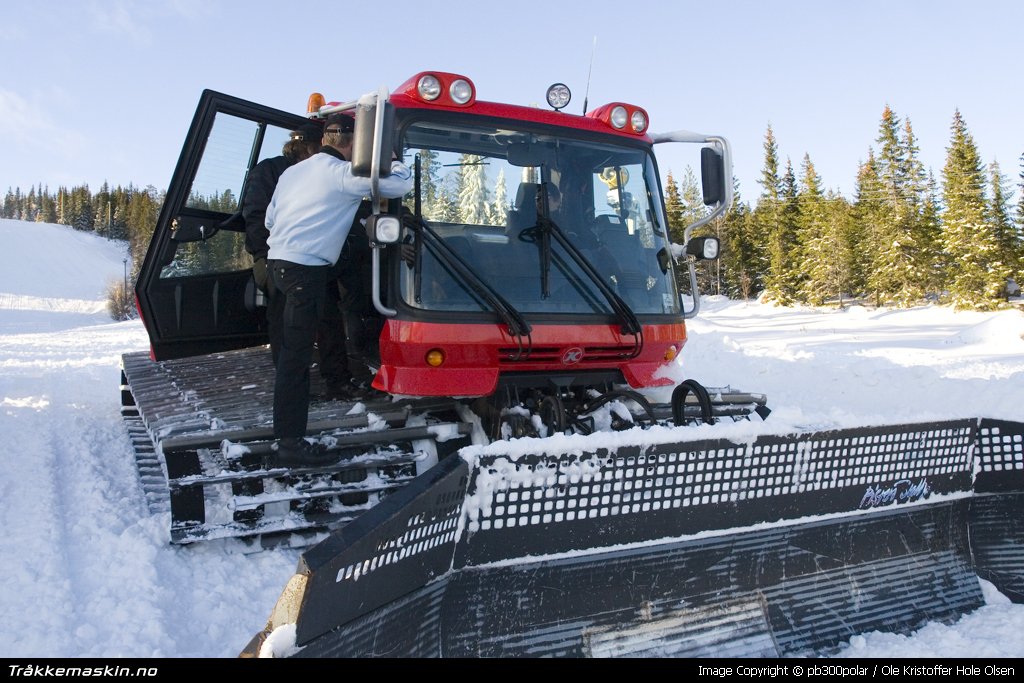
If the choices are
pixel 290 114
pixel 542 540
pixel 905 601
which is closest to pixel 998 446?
pixel 905 601

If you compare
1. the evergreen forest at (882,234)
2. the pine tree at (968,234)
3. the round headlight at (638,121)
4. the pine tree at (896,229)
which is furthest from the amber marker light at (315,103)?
the pine tree at (896,229)

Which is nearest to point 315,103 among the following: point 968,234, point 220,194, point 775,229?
point 220,194

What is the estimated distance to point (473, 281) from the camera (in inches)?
162

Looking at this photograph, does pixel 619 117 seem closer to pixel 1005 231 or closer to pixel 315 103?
pixel 315 103

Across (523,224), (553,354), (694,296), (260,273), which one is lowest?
(553,354)

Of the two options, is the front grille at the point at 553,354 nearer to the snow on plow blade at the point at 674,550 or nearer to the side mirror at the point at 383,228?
the side mirror at the point at 383,228

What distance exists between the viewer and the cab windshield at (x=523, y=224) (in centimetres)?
420

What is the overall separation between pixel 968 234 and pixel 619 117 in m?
41.3

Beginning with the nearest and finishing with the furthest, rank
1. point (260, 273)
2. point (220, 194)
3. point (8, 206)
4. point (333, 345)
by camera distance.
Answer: point (333, 345), point (260, 273), point (220, 194), point (8, 206)

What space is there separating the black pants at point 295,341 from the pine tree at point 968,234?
39.7 meters

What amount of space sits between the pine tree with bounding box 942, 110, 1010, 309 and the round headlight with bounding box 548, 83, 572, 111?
38105 millimetres

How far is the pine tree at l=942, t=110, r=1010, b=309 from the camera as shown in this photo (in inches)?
1467

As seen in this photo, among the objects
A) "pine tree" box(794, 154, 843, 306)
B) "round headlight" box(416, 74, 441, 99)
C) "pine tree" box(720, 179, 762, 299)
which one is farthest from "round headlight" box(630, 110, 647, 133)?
"pine tree" box(720, 179, 762, 299)

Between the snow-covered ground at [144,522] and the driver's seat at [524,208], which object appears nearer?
the snow-covered ground at [144,522]
